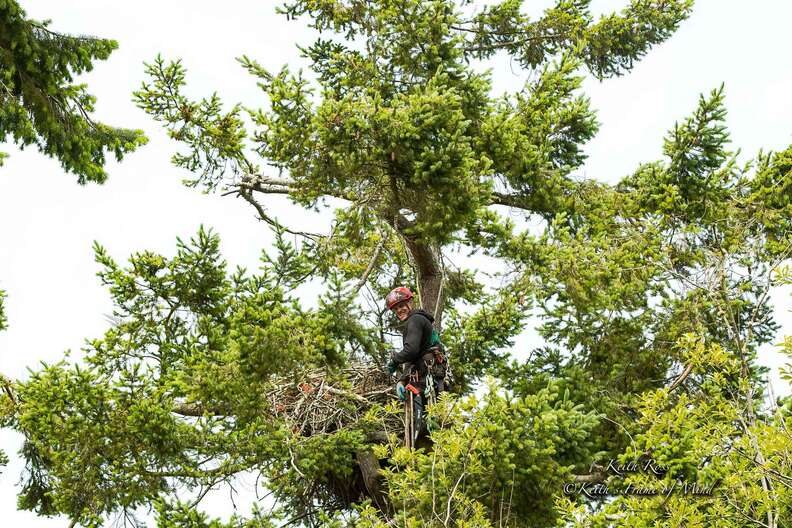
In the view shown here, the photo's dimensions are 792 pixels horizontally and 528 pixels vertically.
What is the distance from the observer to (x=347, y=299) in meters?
10.9

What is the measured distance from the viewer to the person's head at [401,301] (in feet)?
35.6

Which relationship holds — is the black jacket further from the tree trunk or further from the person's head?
the tree trunk

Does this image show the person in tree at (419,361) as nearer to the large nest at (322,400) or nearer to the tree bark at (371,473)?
the large nest at (322,400)

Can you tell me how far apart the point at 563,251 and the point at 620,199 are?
2.07m

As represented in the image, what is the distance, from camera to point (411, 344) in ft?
33.8

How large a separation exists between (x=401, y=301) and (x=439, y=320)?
4.03 feet

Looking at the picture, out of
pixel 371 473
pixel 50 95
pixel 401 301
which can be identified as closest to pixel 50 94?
pixel 50 95

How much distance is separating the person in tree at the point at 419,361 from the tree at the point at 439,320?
1.12 ft

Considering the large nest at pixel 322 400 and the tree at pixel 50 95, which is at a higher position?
the tree at pixel 50 95

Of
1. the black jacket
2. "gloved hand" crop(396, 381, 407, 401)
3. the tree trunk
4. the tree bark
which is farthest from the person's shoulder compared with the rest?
the tree bark

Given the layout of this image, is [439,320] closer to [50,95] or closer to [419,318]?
[419,318]

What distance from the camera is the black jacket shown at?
10.3 m

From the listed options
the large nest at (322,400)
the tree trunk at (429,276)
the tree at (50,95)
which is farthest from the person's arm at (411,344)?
the tree at (50,95)

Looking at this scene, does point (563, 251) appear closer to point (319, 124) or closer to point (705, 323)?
point (705, 323)
